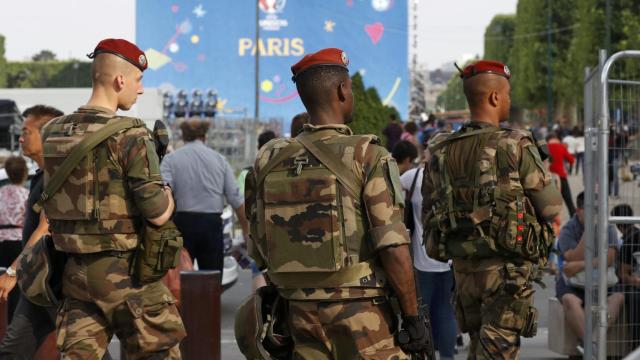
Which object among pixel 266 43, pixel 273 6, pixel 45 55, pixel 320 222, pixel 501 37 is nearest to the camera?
pixel 320 222

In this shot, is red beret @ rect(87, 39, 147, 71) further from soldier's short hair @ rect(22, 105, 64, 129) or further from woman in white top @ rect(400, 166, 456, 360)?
woman in white top @ rect(400, 166, 456, 360)

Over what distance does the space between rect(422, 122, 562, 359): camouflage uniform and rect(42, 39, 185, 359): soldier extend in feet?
5.41

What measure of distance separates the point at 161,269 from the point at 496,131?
1980mm

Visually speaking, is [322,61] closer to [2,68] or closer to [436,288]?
[436,288]

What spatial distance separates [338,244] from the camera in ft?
14.8

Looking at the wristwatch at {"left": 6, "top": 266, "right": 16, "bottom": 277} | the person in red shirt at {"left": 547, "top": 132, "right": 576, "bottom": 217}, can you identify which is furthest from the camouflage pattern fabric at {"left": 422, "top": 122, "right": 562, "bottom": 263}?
the person in red shirt at {"left": 547, "top": 132, "right": 576, "bottom": 217}

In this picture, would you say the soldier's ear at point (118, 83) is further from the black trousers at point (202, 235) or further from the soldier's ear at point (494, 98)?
the black trousers at point (202, 235)

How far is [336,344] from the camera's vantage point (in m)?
4.52

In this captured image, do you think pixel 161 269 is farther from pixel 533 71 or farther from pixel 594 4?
pixel 533 71

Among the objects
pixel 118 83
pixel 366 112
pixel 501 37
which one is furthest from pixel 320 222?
pixel 501 37

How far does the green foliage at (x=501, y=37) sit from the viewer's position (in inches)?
4513

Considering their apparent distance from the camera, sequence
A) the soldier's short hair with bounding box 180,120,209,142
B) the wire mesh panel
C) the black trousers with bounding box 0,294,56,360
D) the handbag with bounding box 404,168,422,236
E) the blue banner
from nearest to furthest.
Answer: the black trousers with bounding box 0,294,56,360 → the wire mesh panel → the handbag with bounding box 404,168,422,236 → the soldier's short hair with bounding box 180,120,209,142 → the blue banner

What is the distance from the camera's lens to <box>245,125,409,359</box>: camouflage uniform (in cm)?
447

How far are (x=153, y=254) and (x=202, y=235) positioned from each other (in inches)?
169
